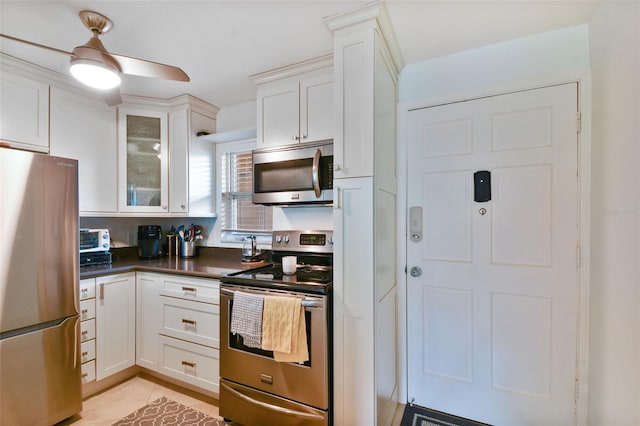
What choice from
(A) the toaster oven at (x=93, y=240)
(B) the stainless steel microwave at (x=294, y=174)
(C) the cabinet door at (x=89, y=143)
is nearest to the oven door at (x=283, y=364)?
(B) the stainless steel microwave at (x=294, y=174)

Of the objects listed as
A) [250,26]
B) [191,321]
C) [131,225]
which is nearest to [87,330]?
[191,321]

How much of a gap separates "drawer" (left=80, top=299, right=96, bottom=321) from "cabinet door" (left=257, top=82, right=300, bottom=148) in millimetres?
1703

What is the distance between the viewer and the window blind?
275 centimetres

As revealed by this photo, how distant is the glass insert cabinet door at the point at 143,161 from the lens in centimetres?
260

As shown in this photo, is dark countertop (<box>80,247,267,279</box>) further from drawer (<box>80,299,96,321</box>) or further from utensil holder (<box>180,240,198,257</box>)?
drawer (<box>80,299,96,321</box>)

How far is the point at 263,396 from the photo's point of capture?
1.69m

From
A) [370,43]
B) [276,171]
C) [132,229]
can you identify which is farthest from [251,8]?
[132,229]

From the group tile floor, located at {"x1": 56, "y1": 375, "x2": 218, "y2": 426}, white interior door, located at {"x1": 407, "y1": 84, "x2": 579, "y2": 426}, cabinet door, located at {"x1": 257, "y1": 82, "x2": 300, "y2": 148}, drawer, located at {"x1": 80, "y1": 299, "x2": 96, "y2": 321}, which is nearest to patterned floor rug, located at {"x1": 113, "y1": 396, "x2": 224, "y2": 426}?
tile floor, located at {"x1": 56, "y1": 375, "x2": 218, "y2": 426}

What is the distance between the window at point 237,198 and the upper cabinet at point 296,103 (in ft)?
2.17

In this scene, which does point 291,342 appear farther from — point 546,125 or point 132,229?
point 132,229

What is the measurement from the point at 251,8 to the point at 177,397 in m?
2.67

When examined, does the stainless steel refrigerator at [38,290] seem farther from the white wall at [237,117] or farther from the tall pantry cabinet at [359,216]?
the tall pantry cabinet at [359,216]

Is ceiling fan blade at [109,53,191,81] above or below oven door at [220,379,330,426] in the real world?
above

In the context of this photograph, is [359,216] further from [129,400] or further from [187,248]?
[129,400]
